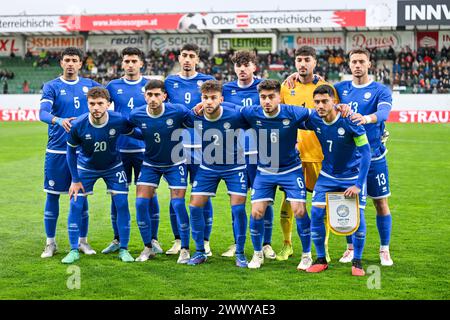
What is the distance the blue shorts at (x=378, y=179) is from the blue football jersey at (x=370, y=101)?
0.09 meters

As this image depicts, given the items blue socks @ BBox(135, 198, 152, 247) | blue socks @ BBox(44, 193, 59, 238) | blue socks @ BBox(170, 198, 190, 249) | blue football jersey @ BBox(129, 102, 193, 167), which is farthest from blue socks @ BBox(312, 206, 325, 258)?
blue socks @ BBox(44, 193, 59, 238)

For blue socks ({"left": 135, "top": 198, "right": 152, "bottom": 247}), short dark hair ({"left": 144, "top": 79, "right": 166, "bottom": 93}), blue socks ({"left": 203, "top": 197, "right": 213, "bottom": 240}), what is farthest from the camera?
blue socks ({"left": 203, "top": 197, "right": 213, "bottom": 240})

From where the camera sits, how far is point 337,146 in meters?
6.59

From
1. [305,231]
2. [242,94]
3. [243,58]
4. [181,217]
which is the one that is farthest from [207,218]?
[243,58]

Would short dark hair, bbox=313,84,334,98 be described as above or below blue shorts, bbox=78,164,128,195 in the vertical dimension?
above

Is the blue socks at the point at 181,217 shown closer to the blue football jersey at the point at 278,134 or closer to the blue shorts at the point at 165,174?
the blue shorts at the point at 165,174

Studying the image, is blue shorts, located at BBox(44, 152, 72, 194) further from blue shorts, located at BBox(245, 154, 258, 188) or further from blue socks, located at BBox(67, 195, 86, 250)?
Answer: blue shorts, located at BBox(245, 154, 258, 188)

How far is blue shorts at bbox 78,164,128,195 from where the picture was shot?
24.0ft

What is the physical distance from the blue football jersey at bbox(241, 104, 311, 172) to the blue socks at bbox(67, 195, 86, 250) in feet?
6.17

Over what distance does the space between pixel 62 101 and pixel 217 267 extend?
2.42 m

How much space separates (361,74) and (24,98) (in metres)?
26.5

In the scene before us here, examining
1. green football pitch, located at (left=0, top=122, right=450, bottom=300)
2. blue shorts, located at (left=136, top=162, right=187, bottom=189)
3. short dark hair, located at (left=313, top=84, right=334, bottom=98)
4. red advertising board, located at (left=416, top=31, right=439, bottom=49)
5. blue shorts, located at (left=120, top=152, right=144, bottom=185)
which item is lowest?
green football pitch, located at (left=0, top=122, right=450, bottom=300)

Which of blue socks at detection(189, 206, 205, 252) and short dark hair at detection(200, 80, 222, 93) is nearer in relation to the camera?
short dark hair at detection(200, 80, 222, 93)

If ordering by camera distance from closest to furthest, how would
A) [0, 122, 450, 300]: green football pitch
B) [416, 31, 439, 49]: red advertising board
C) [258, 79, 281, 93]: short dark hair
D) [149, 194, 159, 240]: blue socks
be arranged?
[0, 122, 450, 300]: green football pitch → [258, 79, 281, 93]: short dark hair → [149, 194, 159, 240]: blue socks → [416, 31, 439, 49]: red advertising board
